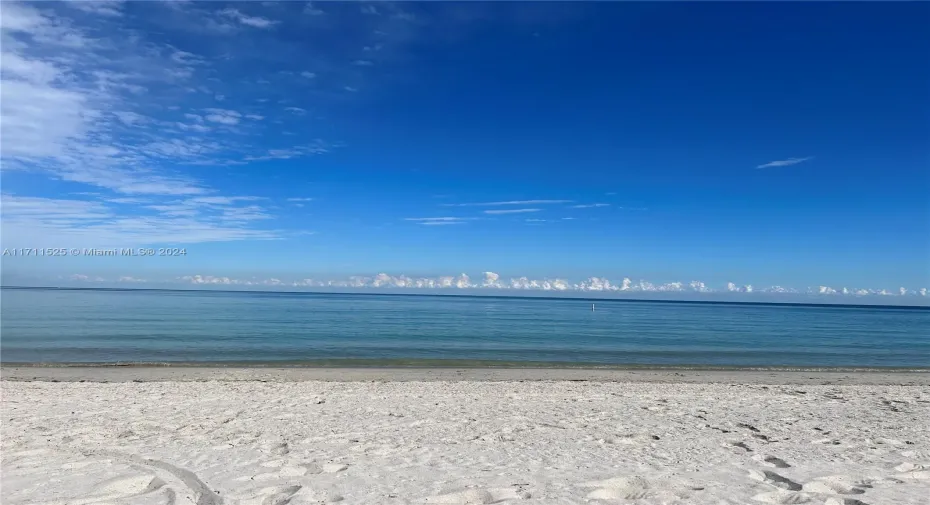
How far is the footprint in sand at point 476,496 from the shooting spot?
5.66 m

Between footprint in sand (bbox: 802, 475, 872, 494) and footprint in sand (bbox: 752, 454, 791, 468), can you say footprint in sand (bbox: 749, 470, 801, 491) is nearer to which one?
footprint in sand (bbox: 802, 475, 872, 494)

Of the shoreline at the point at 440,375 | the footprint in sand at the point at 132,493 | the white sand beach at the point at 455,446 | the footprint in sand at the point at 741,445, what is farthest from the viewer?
the shoreline at the point at 440,375

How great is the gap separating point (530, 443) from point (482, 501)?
2664 mm

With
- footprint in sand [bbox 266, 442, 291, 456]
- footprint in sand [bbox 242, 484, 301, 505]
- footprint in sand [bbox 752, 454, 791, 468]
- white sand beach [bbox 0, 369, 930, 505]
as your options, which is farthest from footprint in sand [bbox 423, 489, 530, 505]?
footprint in sand [bbox 752, 454, 791, 468]

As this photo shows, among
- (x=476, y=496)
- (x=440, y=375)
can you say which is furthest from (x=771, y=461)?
(x=440, y=375)

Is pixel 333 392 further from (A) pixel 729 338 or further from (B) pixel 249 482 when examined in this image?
(A) pixel 729 338

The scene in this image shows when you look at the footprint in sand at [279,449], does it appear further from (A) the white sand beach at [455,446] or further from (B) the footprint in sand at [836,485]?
(B) the footprint in sand at [836,485]

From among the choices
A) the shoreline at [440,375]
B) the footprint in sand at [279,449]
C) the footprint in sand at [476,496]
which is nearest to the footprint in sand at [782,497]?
the footprint in sand at [476,496]

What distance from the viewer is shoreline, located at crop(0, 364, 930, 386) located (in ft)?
54.5

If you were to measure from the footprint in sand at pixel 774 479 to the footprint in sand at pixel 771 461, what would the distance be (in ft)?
1.37

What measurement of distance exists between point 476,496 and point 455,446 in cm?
216

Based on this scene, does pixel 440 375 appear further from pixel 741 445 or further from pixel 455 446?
pixel 741 445

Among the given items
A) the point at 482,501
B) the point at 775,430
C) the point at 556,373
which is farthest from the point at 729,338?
the point at 482,501

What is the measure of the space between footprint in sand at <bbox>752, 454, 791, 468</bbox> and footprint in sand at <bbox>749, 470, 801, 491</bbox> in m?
0.42
